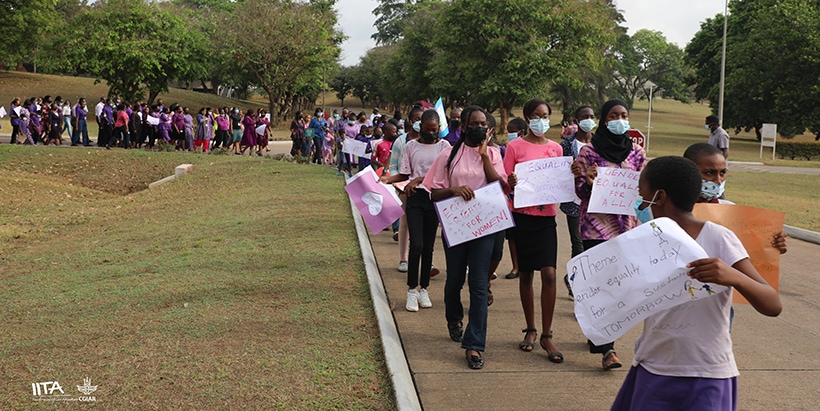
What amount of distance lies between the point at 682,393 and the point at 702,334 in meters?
0.23

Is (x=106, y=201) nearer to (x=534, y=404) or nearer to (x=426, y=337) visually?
(x=426, y=337)

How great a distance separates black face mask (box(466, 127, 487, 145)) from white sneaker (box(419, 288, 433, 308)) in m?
2.13

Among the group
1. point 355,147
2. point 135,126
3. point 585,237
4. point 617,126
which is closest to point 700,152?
→ point 617,126

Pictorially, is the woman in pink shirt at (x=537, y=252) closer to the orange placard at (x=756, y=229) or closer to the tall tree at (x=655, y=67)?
the orange placard at (x=756, y=229)

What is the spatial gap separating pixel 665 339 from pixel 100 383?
353 centimetres

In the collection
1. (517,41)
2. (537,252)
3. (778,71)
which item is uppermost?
(517,41)

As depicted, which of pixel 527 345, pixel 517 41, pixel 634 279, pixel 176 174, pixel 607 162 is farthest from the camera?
pixel 517 41

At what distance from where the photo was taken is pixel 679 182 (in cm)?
307

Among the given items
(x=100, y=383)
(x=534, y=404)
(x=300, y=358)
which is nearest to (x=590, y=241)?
(x=534, y=404)

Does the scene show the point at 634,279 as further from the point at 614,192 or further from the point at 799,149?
the point at 799,149

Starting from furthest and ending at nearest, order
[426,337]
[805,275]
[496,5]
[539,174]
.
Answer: [496,5], [805,275], [426,337], [539,174]

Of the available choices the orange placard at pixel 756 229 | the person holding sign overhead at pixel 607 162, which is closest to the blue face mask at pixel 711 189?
the orange placard at pixel 756 229

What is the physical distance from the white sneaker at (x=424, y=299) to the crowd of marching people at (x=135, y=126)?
2059 cm

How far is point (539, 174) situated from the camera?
5.93 m
